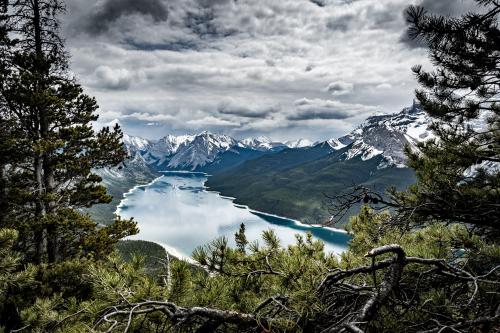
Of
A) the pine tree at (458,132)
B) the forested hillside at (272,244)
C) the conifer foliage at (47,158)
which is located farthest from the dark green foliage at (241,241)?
the conifer foliage at (47,158)

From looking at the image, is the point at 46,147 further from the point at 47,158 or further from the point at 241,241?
the point at 241,241

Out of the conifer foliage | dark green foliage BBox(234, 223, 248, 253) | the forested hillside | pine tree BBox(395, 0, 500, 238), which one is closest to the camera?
the forested hillside

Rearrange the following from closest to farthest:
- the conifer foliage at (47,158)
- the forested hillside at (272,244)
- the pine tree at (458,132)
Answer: the forested hillside at (272,244) < the pine tree at (458,132) < the conifer foliage at (47,158)

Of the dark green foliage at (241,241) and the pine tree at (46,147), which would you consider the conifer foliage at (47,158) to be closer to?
the pine tree at (46,147)

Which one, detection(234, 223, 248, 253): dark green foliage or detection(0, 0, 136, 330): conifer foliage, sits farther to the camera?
detection(0, 0, 136, 330): conifer foliage

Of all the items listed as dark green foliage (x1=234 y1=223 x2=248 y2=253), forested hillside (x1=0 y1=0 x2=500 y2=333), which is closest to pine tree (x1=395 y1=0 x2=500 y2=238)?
forested hillside (x1=0 y1=0 x2=500 y2=333)

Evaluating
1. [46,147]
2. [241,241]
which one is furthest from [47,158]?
[241,241]

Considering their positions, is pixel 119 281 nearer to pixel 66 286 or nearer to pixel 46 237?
pixel 66 286

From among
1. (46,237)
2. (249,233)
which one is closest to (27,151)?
(46,237)

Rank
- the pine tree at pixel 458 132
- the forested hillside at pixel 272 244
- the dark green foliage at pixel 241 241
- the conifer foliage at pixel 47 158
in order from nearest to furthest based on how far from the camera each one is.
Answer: the forested hillside at pixel 272 244 < the dark green foliage at pixel 241 241 < the pine tree at pixel 458 132 < the conifer foliage at pixel 47 158

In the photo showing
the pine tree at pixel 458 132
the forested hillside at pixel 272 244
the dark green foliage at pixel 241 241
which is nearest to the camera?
the forested hillside at pixel 272 244

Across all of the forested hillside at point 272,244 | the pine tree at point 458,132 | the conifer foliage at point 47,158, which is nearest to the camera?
the forested hillside at point 272,244

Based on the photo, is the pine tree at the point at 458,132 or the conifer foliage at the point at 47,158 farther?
the conifer foliage at the point at 47,158

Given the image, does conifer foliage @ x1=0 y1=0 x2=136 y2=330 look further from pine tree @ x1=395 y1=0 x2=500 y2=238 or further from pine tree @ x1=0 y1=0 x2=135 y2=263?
pine tree @ x1=395 y1=0 x2=500 y2=238
